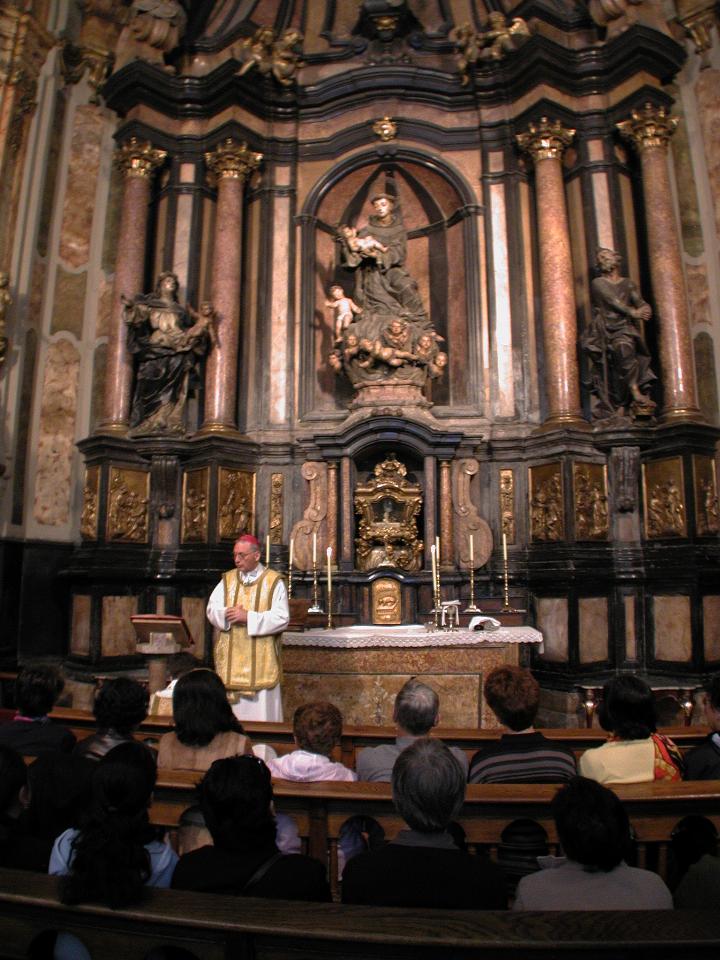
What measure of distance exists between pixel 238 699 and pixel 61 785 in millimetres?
3161

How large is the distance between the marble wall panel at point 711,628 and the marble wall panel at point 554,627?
4.76ft

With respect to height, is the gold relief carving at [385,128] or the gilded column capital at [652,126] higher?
the gold relief carving at [385,128]

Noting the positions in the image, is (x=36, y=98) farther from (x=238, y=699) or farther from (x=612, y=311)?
(x=238, y=699)

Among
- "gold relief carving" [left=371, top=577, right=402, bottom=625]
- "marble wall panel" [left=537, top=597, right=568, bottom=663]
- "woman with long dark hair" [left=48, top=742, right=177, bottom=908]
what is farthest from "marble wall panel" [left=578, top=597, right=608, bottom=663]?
"woman with long dark hair" [left=48, top=742, right=177, bottom=908]

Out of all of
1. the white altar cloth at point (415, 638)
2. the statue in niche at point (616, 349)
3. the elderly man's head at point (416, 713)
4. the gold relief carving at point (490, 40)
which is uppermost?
the gold relief carving at point (490, 40)

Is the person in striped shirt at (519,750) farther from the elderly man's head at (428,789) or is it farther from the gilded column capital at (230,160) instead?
Result: the gilded column capital at (230,160)

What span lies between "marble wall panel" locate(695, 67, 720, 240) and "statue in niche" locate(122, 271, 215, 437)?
6.91 meters

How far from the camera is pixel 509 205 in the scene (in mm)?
11148

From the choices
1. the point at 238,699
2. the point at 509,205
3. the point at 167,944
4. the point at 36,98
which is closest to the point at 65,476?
the point at 36,98

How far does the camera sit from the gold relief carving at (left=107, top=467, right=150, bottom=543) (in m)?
9.75

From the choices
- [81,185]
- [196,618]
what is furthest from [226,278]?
[196,618]

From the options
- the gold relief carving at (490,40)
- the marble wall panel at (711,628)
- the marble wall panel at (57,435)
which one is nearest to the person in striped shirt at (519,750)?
the marble wall panel at (711,628)

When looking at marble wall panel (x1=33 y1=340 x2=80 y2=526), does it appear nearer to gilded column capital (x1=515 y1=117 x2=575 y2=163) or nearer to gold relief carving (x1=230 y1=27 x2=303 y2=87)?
gold relief carving (x1=230 y1=27 x2=303 y2=87)

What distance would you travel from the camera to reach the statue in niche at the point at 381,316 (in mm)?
10766
